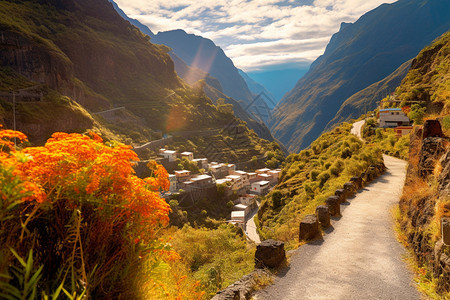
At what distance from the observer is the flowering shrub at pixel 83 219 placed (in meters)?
2.27

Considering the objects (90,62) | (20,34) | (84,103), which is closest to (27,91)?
(20,34)

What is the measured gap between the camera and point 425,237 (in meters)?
6.02

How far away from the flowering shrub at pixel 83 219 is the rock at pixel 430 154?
7.83m

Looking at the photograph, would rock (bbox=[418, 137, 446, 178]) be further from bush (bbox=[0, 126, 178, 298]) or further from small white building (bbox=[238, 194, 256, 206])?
small white building (bbox=[238, 194, 256, 206])

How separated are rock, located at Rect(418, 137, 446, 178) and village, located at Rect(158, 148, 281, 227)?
3531cm

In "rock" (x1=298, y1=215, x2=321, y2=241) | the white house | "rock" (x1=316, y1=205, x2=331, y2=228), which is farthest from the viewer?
the white house

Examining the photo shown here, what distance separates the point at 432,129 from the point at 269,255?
265 inches

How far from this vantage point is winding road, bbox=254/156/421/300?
5484 mm

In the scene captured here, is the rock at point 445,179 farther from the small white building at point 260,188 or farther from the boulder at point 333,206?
the small white building at point 260,188

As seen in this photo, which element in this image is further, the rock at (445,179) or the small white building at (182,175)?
the small white building at (182,175)

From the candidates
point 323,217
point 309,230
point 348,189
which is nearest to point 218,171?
point 348,189

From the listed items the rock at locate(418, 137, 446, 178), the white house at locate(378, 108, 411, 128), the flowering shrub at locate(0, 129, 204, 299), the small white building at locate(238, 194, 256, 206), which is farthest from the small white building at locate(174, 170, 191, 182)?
the flowering shrub at locate(0, 129, 204, 299)

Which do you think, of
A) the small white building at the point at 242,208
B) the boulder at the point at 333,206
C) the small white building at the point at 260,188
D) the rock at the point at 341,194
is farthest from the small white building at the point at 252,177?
the boulder at the point at 333,206

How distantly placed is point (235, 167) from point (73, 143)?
6950 centimetres
